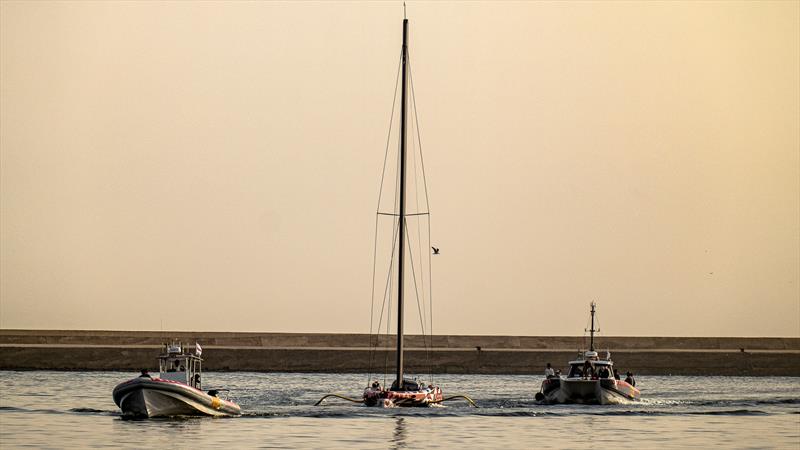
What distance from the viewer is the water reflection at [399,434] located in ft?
182

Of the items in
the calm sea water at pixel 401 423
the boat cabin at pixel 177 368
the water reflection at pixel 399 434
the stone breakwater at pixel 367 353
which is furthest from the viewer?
the stone breakwater at pixel 367 353

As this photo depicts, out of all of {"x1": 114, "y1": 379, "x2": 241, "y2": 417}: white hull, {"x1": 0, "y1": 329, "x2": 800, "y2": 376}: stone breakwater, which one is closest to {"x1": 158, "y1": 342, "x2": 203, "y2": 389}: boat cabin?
{"x1": 114, "y1": 379, "x2": 241, "y2": 417}: white hull

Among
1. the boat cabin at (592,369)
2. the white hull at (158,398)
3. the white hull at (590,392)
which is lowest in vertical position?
the white hull at (158,398)

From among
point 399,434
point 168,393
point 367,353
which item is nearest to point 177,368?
point 168,393

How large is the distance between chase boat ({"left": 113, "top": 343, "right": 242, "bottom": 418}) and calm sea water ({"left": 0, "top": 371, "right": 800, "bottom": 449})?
780 mm

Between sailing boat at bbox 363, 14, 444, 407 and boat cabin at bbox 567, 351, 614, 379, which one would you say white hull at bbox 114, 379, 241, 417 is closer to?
sailing boat at bbox 363, 14, 444, 407

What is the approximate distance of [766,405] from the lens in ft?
279

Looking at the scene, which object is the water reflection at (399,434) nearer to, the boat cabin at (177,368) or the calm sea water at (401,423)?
the calm sea water at (401,423)

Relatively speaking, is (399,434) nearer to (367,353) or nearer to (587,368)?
(587,368)

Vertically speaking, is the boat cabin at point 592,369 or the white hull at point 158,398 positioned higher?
the boat cabin at point 592,369

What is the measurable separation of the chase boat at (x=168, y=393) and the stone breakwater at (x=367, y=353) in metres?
55.2

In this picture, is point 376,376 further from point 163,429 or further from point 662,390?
point 163,429

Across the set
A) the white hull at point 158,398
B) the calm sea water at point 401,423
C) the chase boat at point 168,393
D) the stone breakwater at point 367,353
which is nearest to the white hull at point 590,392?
the calm sea water at point 401,423

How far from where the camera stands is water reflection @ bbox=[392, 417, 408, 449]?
182 ft
